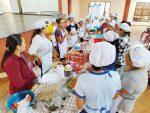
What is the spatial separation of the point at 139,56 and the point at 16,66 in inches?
41.7

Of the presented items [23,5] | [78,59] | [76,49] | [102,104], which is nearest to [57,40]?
[76,49]

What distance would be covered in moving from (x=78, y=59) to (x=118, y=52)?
25.1 inches

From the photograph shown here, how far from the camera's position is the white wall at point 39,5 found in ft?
18.6

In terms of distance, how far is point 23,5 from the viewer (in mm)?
6285

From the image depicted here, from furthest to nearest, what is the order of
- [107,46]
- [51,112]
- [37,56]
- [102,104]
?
[37,56] → [51,112] → [102,104] → [107,46]

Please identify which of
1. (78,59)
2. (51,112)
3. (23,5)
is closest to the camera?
(51,112)

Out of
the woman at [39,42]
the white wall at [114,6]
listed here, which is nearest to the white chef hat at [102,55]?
the woman at [39,42]

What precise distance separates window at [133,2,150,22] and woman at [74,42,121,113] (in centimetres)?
1050

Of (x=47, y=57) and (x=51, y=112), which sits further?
(x=47, y=57)

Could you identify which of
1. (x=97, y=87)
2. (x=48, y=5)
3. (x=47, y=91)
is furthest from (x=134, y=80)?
(x=48, y=5)

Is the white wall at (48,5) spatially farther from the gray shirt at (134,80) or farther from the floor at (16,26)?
the gray shirt at (134,80)

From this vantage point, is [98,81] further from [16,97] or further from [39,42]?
[39,42]

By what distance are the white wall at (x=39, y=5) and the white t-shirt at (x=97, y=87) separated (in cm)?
531

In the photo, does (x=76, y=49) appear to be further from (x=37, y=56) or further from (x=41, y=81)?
(x=41, y=81)
